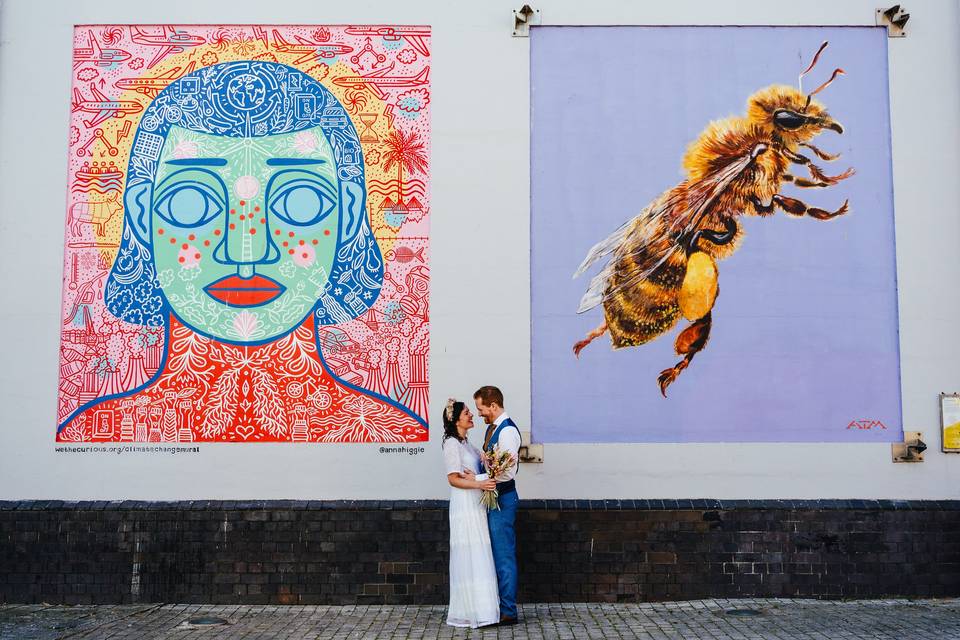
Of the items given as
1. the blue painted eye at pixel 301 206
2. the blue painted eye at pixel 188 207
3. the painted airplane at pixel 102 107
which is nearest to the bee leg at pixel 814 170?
the blue painted eye at pixel 301 206

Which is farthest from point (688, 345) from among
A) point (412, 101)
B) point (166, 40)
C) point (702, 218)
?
point (166, 40)

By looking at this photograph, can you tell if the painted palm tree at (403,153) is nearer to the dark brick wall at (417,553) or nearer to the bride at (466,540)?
the bride at (466,540)

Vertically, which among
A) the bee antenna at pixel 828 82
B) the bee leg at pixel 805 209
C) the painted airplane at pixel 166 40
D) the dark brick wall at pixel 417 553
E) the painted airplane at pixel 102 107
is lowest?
the dark brick wall at pixel 417 553

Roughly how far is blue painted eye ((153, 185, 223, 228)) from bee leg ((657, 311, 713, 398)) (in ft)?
14.2

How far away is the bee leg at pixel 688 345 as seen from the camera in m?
8.94

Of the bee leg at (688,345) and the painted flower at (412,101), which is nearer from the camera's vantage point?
the bee leg at (688,345)

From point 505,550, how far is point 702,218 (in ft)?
11.6

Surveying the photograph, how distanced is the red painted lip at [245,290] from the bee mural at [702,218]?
279 centimetres

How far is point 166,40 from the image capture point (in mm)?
9172

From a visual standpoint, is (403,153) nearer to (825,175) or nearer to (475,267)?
(475,267)

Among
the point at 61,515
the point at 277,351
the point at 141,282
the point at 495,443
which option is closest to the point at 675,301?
the point at 495,443

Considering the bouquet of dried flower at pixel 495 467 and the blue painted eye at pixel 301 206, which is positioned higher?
the blue painted eye at pixel 301 206

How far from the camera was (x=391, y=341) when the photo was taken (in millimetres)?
8898

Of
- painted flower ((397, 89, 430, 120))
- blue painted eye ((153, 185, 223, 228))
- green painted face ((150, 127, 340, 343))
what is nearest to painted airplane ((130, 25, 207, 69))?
green painted face ((150, 127, 340, 343))
